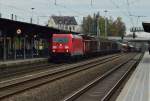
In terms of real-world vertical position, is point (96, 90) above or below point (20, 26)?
below

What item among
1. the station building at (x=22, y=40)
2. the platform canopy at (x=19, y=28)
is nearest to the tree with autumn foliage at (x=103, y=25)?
the station building at (x=22, y=40)

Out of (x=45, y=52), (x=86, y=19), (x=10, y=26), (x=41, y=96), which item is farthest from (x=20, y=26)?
(x=86, y=19)

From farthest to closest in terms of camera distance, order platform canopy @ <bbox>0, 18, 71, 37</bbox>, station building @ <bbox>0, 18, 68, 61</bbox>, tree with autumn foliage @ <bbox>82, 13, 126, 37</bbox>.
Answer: tree with autumn foliage @ <bbox>82, 13, 126, 37</bbox> < station building @ <bbox>0, 18, 68, 61</bbox> < platform canopy @ <bbox>0, 18, 71, 37</bbox>

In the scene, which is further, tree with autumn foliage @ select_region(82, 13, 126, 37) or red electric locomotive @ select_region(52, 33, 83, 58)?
tree with autumn foliage @ select_region(82, 13, 126, 37)

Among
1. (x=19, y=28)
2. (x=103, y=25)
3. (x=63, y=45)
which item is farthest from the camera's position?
(x=103, y=25)

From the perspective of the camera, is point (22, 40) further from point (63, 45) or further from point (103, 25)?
point (103, 25)

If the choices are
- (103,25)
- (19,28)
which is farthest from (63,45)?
(103,25)

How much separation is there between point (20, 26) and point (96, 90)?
87.4 ft

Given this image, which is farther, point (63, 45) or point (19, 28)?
point (63, 45)

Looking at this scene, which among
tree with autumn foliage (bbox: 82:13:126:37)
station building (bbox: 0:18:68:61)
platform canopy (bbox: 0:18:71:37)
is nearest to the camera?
platform canopy (bbox: 0:18:71:37)

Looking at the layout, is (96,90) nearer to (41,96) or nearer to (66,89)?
(66,89)

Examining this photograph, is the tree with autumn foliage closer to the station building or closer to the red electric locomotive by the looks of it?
the station building

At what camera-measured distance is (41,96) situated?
711 inches

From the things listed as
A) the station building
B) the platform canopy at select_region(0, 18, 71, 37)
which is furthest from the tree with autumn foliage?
the platform canopy at select_region(0, 18, 71, 37)
